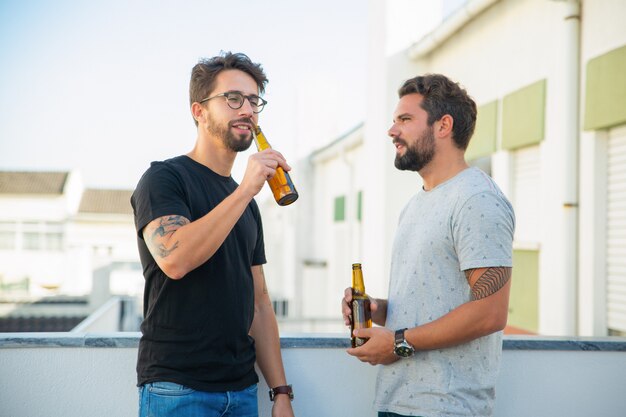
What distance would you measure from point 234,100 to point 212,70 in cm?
15

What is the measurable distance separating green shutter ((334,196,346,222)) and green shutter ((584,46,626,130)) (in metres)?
10.2

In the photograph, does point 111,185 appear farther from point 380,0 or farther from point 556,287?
point 556,287

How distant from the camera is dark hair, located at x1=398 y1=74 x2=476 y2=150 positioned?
239 cm

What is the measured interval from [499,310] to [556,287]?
4.61 metres

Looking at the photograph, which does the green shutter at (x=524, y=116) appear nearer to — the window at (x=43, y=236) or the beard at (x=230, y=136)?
the beard at (x=230, y=136)

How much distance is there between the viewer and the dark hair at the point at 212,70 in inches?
94.6

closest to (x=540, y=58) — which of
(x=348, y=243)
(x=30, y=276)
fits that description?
(x=348, y=243)

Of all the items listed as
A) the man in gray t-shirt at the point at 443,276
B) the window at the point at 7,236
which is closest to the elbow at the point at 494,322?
the man in gray t-shirt at the point at 443,276

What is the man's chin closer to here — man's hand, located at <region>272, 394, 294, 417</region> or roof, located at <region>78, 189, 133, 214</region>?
man's hand, located at <region>272, 394, 294, 417</region>

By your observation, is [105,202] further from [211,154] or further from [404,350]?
[404,350]

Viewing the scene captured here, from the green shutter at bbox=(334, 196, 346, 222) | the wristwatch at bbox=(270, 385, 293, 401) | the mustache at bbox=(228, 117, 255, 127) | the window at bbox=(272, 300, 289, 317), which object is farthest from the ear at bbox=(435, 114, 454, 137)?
the window at bbox=(272, 300, 289, 317)

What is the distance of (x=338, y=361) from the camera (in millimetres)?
2766

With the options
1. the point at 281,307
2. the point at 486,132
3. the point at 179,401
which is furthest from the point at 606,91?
the point at 281,307

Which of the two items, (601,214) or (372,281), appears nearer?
(601,214)
